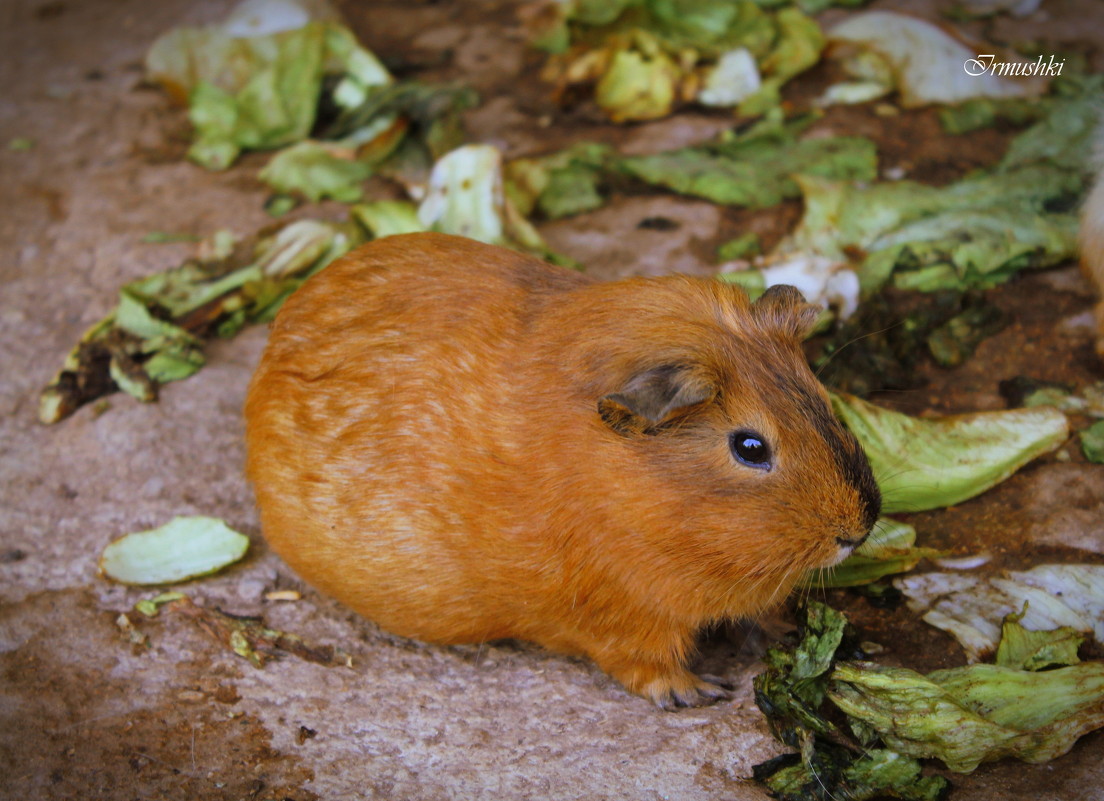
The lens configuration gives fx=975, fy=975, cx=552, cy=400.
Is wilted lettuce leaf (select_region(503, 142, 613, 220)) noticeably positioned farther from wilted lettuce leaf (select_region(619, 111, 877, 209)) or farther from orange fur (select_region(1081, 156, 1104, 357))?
orange fur (select_region(1081, 156, 1104, 357))

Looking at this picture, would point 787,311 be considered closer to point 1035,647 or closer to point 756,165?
point 1035,647

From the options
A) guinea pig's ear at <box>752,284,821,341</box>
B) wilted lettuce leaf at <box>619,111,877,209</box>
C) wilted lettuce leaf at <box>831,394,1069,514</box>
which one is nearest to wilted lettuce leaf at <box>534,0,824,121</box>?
wilted lettuce leaf at <box>619,111,877,209</box>

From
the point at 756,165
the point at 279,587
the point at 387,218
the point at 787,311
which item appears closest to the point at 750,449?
the point at 787,311

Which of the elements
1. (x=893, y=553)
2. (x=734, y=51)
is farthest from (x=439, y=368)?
(x=734, y=51)

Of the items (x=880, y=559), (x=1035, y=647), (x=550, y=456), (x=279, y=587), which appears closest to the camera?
(x=550, y=456)

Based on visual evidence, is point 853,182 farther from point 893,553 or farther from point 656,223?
point 893,553

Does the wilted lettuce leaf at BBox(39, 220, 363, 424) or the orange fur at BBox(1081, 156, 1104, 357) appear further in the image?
the wilted lettuce leaf at BBox(39, 220, 363, 424)
